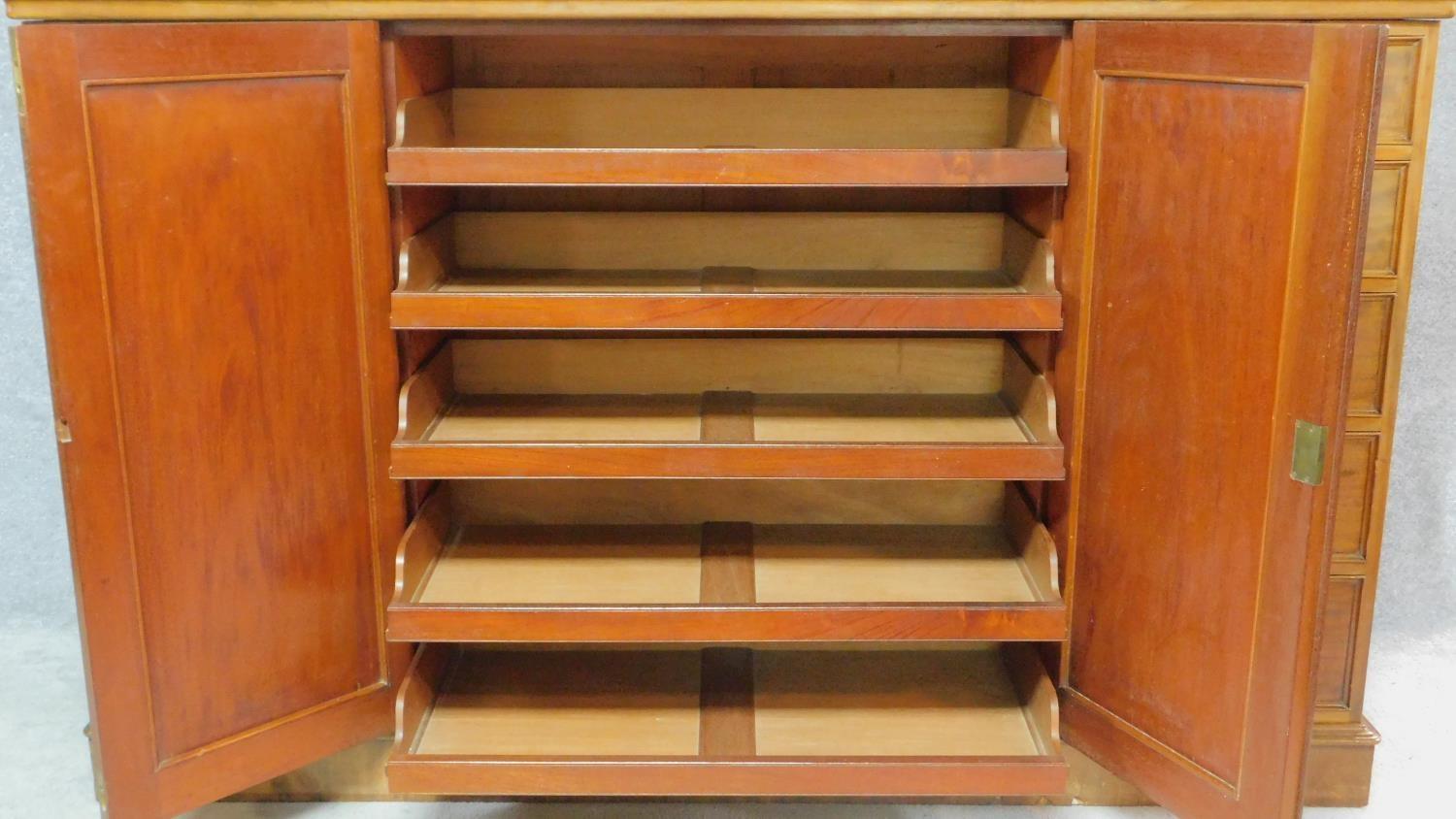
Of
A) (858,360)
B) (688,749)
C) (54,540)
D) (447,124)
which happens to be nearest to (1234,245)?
(858,360)

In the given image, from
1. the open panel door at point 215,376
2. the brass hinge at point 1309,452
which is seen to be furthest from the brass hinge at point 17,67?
the brass hinge at point 1309,452

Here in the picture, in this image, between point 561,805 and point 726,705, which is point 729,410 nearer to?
point 726,705

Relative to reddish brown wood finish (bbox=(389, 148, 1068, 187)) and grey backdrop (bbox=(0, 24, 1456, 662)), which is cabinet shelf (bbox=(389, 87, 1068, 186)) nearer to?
reddish brown wood finish (bbox=(389, 148, 1068, 187))

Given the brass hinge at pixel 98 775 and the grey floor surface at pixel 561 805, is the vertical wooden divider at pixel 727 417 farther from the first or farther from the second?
the brass hinge at pixel 98 775

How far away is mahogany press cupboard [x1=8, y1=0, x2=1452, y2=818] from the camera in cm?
161

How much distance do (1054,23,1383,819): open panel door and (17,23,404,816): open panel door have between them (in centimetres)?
95

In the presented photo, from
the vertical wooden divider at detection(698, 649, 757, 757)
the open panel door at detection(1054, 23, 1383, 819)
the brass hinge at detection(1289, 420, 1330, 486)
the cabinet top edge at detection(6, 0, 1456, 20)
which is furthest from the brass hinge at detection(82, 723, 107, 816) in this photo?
the brass hinge at detection(1289, 420, 1330, 486)

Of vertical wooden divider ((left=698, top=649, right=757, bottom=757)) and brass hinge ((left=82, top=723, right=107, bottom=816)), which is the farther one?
vertical wooden divider ((left=698, top=649, right=757, bottom=757))

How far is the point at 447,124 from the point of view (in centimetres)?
204

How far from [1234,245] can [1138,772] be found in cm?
72

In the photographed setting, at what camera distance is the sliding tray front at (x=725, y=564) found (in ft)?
6.07

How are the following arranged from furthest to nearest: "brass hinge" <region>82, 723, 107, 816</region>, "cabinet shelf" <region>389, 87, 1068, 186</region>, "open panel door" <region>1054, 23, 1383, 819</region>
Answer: "cabinet shelf" <region>389, 87, 1068, 186</region> < "brass hinge" <region>82, 723, 107, 816</region> < "open panel door" <region>1054, 23, 1383, 819</region>

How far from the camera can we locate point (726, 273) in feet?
6.72

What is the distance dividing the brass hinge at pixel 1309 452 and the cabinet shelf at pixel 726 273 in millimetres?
360
